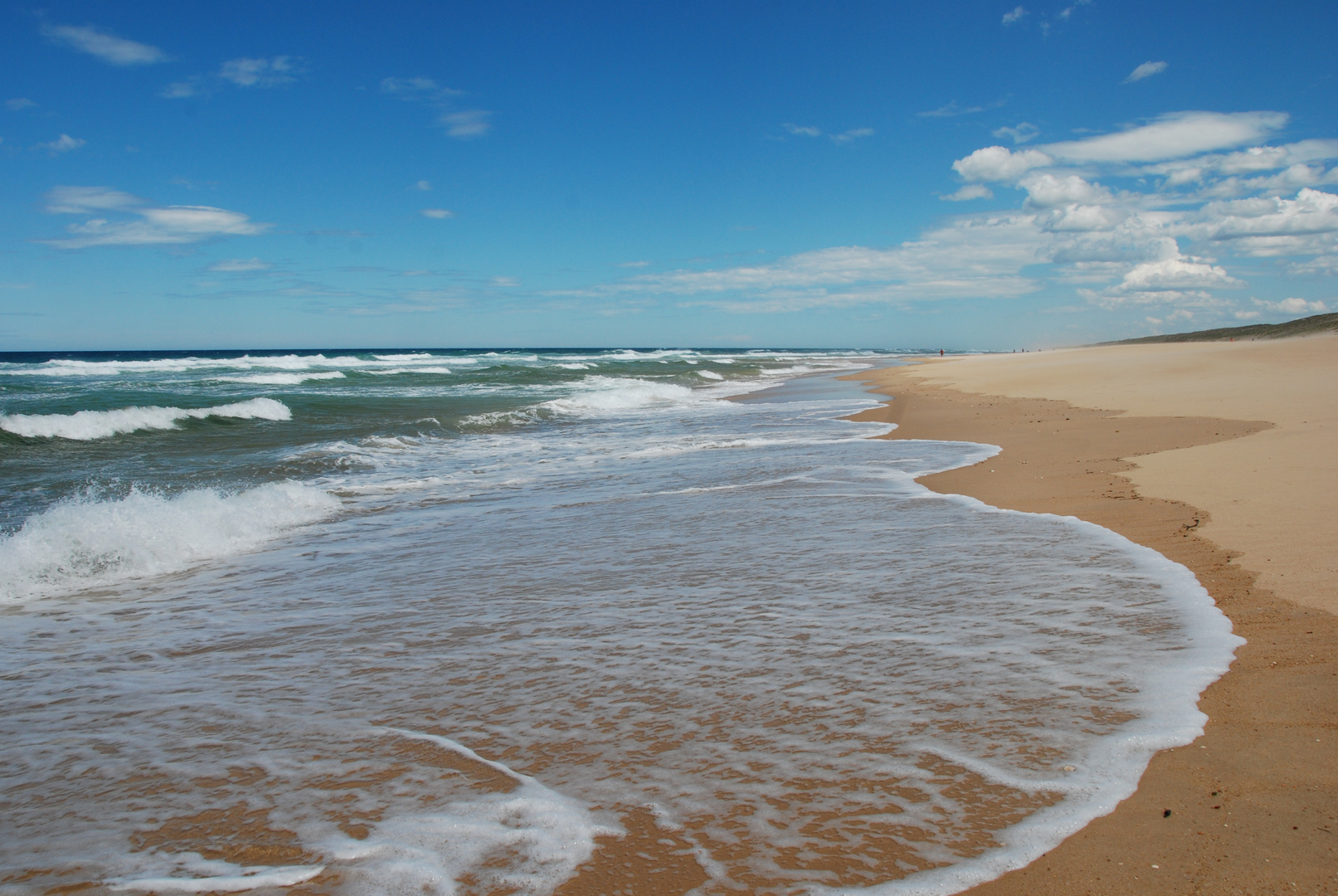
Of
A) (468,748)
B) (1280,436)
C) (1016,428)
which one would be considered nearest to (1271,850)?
(468,748)

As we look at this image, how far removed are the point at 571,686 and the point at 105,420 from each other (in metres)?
16.8

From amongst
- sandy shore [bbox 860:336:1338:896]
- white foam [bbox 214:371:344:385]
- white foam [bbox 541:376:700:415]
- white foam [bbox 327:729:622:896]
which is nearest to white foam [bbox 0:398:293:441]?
white foam [bbox 541:376:700:415]

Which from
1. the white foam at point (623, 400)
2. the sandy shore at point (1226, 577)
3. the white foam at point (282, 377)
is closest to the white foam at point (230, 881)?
the sandy shore at point (1226, 577)

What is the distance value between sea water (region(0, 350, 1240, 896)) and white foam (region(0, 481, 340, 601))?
3cm

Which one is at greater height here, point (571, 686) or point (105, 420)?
point (105, 420)

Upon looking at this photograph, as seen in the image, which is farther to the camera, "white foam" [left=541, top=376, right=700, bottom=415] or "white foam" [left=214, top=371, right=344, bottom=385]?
"white foam" [left=214, top=371, right=344, bottom=385]

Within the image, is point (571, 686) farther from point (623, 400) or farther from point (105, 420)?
point (623, 400)

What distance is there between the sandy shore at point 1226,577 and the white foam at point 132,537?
6.13 m

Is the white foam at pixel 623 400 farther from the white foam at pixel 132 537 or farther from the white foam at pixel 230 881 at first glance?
the white foam at pixel 230 881

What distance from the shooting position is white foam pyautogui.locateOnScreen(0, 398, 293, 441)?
48.0 feet

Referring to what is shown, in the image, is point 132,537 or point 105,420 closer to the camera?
point 132,537

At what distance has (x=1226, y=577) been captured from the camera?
4.22 metres

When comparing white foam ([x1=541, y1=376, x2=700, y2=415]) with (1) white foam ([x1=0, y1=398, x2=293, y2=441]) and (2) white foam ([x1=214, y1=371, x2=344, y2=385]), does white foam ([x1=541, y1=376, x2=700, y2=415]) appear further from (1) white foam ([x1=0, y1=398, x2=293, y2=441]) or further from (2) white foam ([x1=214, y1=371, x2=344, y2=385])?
(2) white foam ([x1=214, y1=371, x2=344, y2=385])

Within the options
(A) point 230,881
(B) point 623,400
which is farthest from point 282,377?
(A) point 230,881
